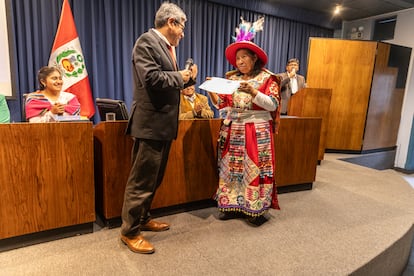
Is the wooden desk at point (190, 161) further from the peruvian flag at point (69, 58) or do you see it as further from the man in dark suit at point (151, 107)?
the peruvian flag at point (69, 58)

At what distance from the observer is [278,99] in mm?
1910

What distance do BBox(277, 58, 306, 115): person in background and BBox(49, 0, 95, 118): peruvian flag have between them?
2353 mm

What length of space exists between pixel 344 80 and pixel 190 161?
3.62m

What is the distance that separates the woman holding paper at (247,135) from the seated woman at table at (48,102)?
43.8 inches

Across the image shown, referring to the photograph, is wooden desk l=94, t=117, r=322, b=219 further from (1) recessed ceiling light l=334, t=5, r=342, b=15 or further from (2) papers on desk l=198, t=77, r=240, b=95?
(1) recessed ceiling light l=334, t=5, r=342, b=15

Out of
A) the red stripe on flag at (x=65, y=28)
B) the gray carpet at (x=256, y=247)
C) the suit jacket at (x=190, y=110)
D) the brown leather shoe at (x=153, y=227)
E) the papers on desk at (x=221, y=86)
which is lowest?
the gray carpet at (x=256, y=247)

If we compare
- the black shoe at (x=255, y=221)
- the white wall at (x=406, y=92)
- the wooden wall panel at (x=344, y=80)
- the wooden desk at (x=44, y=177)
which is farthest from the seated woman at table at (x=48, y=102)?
the white wall at (x=406, y=92)

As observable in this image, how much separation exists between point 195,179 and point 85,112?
1.90 meters

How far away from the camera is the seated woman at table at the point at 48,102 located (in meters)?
1.87

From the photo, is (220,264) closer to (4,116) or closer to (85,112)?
(4,116)

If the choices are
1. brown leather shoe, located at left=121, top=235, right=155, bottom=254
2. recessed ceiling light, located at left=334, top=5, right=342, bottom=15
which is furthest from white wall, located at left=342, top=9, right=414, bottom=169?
brown leather shoe, located at left=121, top=235, right=155, bottom=254

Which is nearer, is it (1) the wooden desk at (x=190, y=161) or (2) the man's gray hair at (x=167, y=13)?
(2) the man's gray hair at (x=167, y=13)

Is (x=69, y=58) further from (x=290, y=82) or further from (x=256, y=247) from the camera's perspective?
(x=256, y=247)

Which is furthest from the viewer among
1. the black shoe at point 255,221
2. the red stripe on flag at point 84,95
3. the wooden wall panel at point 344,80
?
the wooden wall panel at point 344,80
